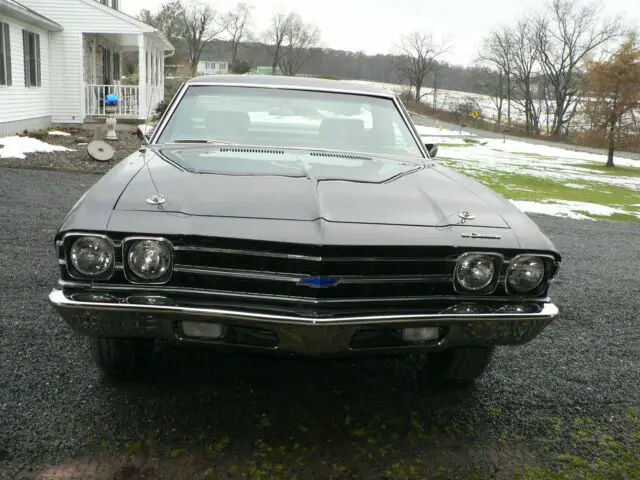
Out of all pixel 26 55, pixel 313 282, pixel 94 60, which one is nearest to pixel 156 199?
pixel 313 282

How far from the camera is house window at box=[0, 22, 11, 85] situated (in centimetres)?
1414

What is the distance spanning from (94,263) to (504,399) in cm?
217

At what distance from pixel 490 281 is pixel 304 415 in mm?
1082

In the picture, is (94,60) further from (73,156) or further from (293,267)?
(293,267)

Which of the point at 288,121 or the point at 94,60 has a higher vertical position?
the point at 94,60

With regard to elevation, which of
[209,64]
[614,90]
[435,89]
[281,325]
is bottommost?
[281,325]

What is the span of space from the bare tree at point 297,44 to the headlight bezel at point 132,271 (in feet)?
244

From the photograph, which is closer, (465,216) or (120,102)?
(465,216)

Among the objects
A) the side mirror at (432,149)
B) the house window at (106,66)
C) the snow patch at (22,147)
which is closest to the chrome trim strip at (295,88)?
the side mirror at (432,149)

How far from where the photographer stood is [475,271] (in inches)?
94.3

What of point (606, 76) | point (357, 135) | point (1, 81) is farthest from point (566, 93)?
point (357, 135)

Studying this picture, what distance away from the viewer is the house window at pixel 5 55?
46.4ft

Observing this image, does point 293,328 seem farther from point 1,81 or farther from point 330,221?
point 1,81

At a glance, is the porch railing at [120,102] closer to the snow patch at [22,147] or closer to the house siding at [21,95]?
the house siding at [21,95]
